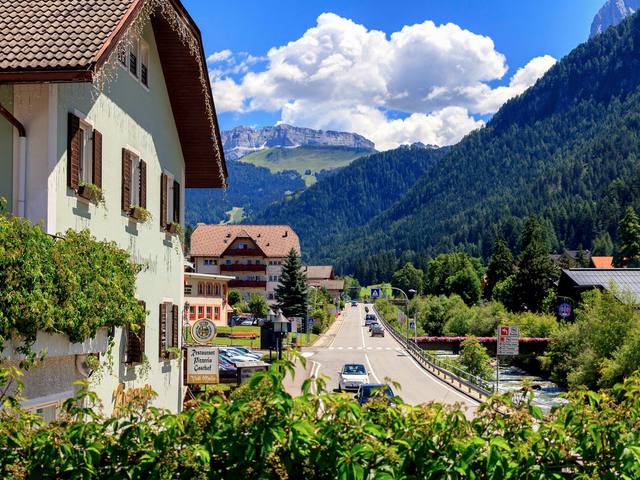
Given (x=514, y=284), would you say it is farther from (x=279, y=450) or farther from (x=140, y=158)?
(x=279, y=450)

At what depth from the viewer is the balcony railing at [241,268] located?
387ft

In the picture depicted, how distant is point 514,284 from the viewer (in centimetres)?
10888

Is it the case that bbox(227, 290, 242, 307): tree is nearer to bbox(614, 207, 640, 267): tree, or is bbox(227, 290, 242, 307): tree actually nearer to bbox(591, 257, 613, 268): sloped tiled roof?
bbox(614, 207, 640, 267): tree

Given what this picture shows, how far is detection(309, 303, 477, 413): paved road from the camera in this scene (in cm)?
3897

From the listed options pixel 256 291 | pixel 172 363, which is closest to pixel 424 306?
pixel 256 291

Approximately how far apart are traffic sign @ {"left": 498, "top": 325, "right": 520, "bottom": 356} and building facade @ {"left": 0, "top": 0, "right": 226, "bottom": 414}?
19.2 meters

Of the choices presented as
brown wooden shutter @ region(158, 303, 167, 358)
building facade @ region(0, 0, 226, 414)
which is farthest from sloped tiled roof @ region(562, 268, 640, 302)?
brown wooden shutter @ region(158, 303, 167, 358)

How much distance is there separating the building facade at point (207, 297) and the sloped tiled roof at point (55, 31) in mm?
66958

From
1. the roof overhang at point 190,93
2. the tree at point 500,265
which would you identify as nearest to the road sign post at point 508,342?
the roof overhang at point 190,93

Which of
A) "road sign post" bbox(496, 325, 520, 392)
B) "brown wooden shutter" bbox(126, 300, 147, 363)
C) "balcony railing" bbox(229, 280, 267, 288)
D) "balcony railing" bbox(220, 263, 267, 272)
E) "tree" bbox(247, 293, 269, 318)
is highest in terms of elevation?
"balcony railing" bbox(220, 263, 267, 272)

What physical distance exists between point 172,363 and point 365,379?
25625mm

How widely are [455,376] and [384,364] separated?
14558 mm

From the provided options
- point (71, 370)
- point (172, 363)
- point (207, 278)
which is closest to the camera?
point (71, 370)

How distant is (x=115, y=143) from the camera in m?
13.3
